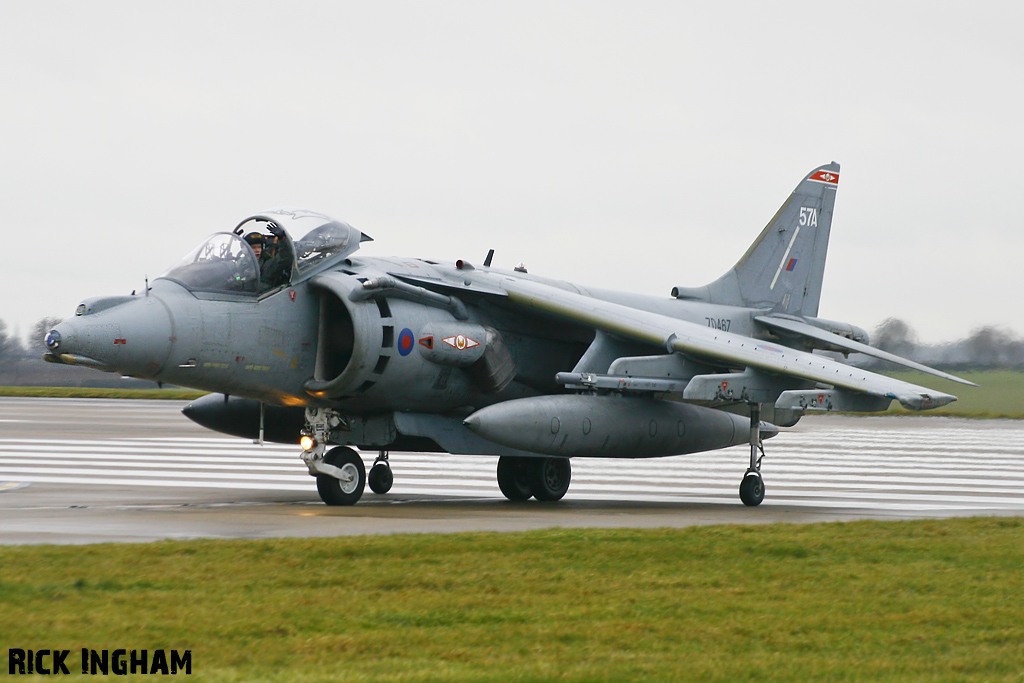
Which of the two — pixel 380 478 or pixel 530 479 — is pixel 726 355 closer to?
pixel 530 479

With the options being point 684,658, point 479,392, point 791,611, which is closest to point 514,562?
point 791,611

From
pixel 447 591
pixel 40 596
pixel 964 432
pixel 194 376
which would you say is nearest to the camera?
pixel 40 596

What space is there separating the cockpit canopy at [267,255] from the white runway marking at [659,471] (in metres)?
3.50

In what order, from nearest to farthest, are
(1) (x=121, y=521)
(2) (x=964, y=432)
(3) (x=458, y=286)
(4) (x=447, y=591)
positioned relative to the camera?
(4) (x=447, y=591)
(1) (x=121, y=521)
(3) (x=458, y=286)
(2) (x=964, y=432)

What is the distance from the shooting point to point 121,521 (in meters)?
10.5

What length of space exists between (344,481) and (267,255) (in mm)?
2526

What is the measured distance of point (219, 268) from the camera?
1222 cm

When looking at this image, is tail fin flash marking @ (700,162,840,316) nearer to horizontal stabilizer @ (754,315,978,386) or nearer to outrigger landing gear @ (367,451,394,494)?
horizontal stabilizer @ (754,315,978,386)

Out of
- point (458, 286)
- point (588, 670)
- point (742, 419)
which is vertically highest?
point (458, 286)

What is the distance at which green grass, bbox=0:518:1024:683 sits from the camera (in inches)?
213

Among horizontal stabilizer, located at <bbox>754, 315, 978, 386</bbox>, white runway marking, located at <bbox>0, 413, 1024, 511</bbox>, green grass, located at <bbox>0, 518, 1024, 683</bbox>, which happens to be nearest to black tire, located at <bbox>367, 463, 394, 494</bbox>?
white runway marking, located at <bbox>0, 413, 1024, 511</bbox>

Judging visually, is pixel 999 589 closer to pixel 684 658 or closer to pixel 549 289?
pixel 684 658

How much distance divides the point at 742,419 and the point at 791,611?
900cm

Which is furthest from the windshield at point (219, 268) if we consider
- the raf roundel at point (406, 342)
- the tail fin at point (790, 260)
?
the tail fin at point (790, 260)
